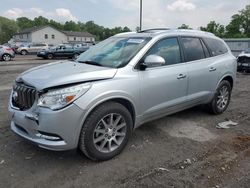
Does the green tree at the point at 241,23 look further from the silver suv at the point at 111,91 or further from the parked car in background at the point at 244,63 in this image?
the silver suv at the point at 111,91

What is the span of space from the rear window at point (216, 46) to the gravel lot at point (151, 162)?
162cm

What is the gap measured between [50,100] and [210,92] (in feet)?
11.0

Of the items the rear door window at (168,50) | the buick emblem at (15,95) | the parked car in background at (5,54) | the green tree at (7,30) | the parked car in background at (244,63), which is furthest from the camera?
the green tree at (7,30)

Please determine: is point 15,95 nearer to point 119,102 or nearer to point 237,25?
point 119,102

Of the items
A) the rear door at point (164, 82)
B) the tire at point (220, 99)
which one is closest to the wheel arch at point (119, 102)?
the rear door at point (164, 82)

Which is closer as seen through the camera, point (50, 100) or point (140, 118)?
point (50, 100)

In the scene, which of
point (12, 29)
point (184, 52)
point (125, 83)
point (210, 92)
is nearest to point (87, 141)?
point (125, 83)

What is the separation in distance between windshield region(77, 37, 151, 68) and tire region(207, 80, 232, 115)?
2.23 m

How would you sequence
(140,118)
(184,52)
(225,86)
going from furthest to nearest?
1. (225,86)
2. (184,52)
3. (140,118)

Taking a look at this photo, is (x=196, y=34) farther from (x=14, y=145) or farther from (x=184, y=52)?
(x=14, y=145)

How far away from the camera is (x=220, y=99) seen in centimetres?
564

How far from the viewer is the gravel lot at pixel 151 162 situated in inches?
122

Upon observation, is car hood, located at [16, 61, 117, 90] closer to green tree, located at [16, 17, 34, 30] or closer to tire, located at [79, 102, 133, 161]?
tire, located at [79, 102, 133, 161]

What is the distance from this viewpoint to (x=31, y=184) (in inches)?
119
